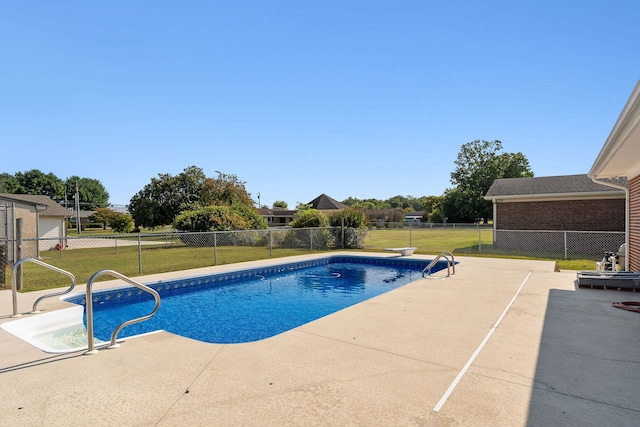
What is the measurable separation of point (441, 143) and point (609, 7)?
1737 cm

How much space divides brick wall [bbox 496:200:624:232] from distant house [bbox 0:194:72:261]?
66.1 ft

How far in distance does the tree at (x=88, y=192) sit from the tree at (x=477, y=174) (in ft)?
230

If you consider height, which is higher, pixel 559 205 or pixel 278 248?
pixel 559 205

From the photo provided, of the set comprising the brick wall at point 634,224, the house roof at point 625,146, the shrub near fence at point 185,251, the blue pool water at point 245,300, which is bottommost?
the blue pool water at point 245,300

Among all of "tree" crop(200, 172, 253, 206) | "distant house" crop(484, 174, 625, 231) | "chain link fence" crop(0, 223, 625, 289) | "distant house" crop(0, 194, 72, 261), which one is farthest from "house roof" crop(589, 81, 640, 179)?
"tree" crop(200, 172, 253, 206)

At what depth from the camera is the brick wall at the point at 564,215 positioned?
50.8 feet

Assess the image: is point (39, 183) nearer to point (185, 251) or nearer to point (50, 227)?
point (50, 227)

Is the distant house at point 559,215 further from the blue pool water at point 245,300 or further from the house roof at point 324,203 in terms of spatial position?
the house roof at point 324,203

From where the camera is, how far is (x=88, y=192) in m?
73.2

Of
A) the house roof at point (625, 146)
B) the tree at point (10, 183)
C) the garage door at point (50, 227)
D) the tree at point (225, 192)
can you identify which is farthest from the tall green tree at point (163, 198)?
the house roof at point (625, 146)

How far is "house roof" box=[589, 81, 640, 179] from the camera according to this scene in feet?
12.2

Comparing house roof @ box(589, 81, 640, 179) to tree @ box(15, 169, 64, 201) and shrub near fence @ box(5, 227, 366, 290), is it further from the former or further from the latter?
tree @ box(15, 169, 64, 201)

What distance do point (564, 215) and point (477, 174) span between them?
35.0m

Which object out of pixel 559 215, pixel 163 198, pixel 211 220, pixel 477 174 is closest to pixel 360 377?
pixel 559 215
